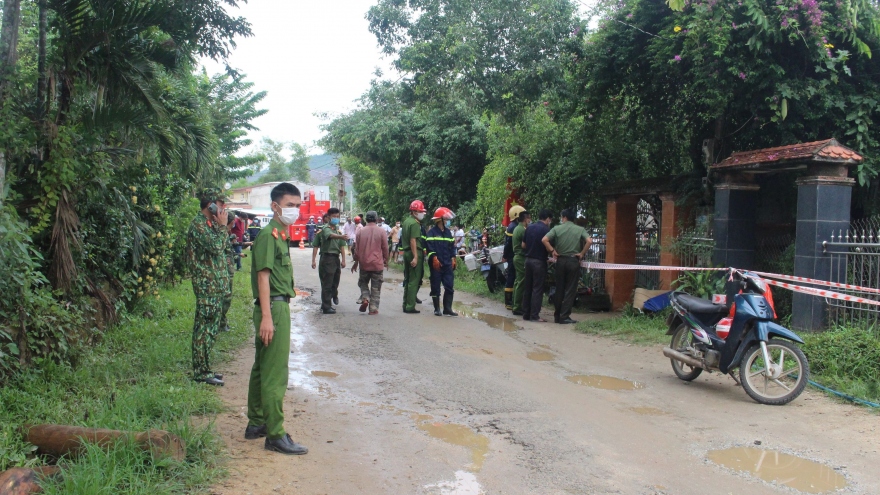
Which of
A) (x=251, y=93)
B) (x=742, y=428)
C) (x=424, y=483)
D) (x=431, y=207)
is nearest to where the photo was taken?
(x=424, y=483)

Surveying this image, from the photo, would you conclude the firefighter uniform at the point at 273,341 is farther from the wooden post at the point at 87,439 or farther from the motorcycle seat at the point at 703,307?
the motorcycle seat at the point at 703,307

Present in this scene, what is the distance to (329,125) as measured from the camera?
95.1 ft

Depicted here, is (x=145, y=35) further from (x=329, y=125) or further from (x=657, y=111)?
A: (x=329, y=125)

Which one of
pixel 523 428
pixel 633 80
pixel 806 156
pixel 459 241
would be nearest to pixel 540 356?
pixel 523 428

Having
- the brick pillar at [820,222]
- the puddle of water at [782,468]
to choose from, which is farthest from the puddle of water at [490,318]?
the puddle of water at [782,468]

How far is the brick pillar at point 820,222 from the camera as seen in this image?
8188mm

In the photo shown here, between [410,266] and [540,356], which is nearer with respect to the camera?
[540,356]

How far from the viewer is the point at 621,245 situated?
1318 cm

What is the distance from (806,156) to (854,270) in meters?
1.37

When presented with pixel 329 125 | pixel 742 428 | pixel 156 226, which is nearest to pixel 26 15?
pixel 156 226

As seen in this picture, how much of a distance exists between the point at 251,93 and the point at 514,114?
636 inches

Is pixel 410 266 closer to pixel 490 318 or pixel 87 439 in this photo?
pixel 490 318

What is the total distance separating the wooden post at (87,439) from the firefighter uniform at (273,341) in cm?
61

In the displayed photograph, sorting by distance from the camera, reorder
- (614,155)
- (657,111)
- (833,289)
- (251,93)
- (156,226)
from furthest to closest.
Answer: (251,93) < (614,155) < (657,111) < (156,226) < (833,289)
